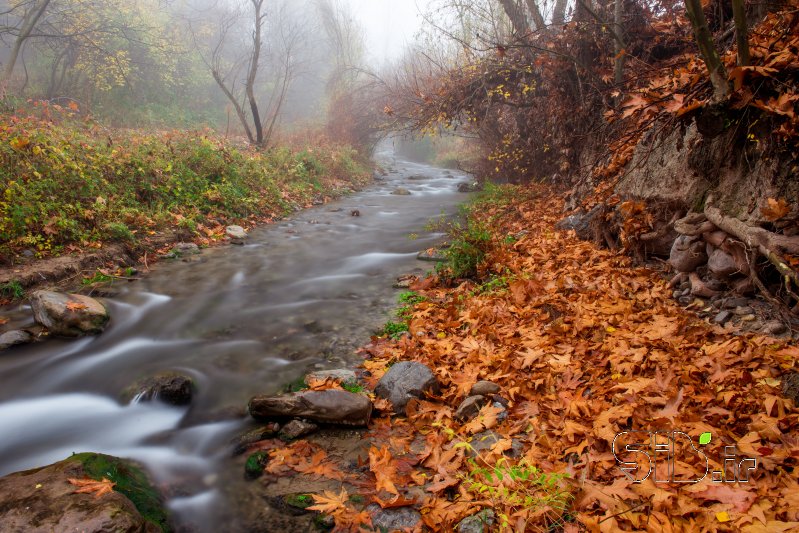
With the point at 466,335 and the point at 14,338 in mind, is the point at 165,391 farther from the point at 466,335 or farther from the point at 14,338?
the point at 466,335

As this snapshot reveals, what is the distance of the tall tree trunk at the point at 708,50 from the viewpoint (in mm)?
3775

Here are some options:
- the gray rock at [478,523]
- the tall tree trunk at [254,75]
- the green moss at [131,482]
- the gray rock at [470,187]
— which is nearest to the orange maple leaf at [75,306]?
the green moss at [131,482]

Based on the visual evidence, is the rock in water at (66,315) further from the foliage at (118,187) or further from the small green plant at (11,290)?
the foliage at (118,187)

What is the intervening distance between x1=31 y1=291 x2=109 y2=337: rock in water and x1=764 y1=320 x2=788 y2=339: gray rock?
7.31 metres

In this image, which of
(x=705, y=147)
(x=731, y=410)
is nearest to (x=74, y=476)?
(x=731, y=410)

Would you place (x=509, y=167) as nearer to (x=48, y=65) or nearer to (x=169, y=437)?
(x=169, y=437)

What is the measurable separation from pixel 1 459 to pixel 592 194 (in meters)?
8.96

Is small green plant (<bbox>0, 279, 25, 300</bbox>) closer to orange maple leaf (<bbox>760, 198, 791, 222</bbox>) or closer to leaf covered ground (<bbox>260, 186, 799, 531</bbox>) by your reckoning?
leaf covered ground (<bbox>260, 186, 799, 531</bbox>)

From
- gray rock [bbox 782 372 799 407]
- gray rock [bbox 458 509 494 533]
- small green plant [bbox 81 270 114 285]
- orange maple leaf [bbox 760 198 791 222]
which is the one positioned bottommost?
gray rock [bbox 458 509 494 533]

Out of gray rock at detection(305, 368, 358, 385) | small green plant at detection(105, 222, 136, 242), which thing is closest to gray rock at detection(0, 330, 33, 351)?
small green plant at detection(105, 222, 136, 242)

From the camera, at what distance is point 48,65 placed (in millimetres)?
22234

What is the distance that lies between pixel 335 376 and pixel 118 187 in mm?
7502

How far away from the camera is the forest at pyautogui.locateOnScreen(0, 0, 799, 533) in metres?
2.70

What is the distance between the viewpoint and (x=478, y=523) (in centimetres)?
255
